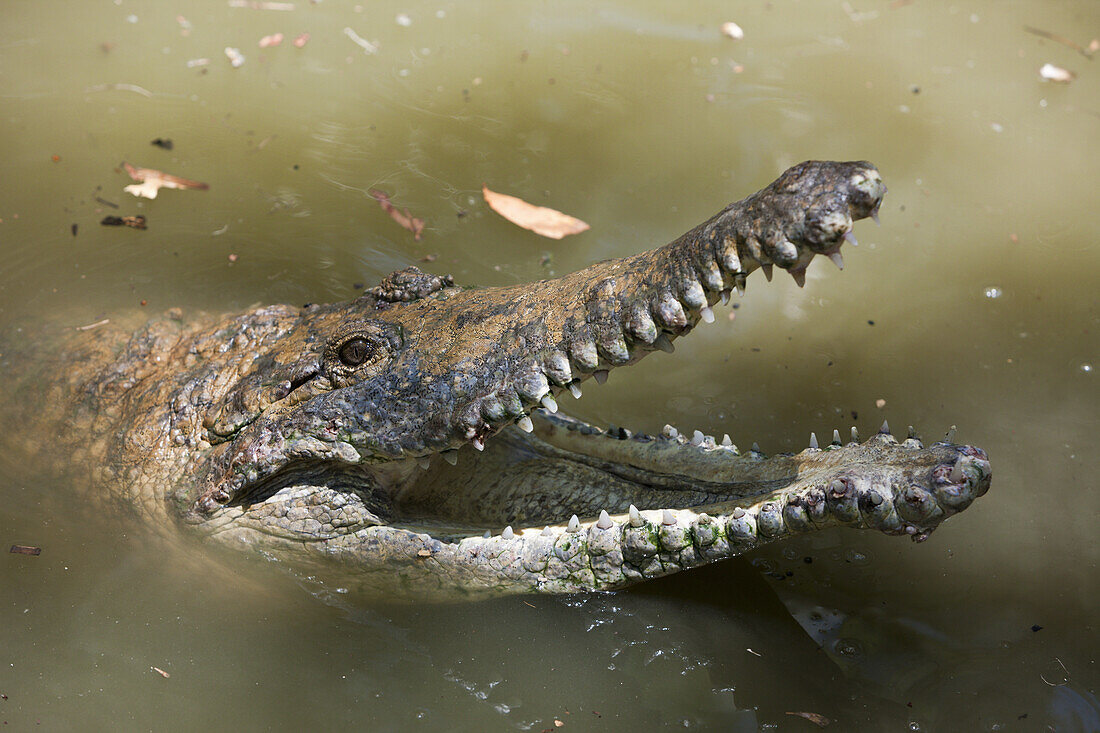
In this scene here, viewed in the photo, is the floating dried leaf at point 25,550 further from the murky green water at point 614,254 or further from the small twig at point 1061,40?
the small twig at point 1061,40

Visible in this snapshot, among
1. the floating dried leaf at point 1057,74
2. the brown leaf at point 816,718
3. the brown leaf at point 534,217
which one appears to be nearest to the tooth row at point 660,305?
the brown leaf at point 816,718

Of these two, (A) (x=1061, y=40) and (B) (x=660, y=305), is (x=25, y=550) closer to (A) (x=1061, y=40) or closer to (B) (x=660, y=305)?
(B) (x=660, y=305)

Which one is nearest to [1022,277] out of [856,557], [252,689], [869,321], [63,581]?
[869,321]

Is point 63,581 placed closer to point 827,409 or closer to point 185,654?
point 185,654

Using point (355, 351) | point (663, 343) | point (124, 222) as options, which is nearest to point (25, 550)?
point (355, 351)

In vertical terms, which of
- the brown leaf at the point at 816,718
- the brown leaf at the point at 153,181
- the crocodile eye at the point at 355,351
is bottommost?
the brown leaf at the point at 816,718

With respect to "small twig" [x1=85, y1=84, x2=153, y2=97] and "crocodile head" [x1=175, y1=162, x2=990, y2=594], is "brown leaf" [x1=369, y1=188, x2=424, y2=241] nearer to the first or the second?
"crocodile head" [x1=175, y1=162, x2=990, y2=594]

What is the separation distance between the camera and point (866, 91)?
263 inches

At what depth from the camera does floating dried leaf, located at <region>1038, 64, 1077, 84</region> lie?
6816 millimetres

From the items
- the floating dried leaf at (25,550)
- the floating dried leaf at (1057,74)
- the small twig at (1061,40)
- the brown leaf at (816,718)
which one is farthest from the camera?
the small twig at (1061,40)

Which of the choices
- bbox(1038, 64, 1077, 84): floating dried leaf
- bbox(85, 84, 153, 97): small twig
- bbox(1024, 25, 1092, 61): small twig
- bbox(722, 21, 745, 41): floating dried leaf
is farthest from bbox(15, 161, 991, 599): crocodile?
bbox(1024, 25, 1092, 61): small twig

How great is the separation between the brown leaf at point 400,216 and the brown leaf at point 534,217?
493 mm

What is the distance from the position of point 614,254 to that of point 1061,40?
4.45 m

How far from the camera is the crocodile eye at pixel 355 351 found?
345 centimetres
